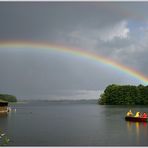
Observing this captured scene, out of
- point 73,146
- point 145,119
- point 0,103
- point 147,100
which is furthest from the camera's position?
point 147,100

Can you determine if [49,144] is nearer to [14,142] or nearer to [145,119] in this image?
[14,142]

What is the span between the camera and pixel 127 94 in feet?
522

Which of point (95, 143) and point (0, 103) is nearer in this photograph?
point (95, 143)

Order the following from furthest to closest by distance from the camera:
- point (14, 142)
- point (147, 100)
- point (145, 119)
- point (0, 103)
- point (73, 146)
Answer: point (147, 100)
point (0, 103)
point (145, 119)
point (14, 142)
point (73, 146)

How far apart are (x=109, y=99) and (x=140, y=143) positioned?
12746cm

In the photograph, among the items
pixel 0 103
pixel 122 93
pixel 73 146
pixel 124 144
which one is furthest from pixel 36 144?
pixel 122 93

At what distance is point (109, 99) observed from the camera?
164 meters

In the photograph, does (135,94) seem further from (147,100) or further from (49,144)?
(49,144)

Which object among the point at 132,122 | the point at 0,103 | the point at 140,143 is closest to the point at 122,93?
the point at 0,103

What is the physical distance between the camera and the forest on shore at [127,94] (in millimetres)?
157500

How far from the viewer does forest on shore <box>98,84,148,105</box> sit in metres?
158

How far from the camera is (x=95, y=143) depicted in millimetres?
Result: 37250

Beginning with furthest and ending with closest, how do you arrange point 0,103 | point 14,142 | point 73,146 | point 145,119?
point 0,103, point 145,119, point 14,142, point 73,146

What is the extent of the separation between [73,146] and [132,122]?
106 ft
